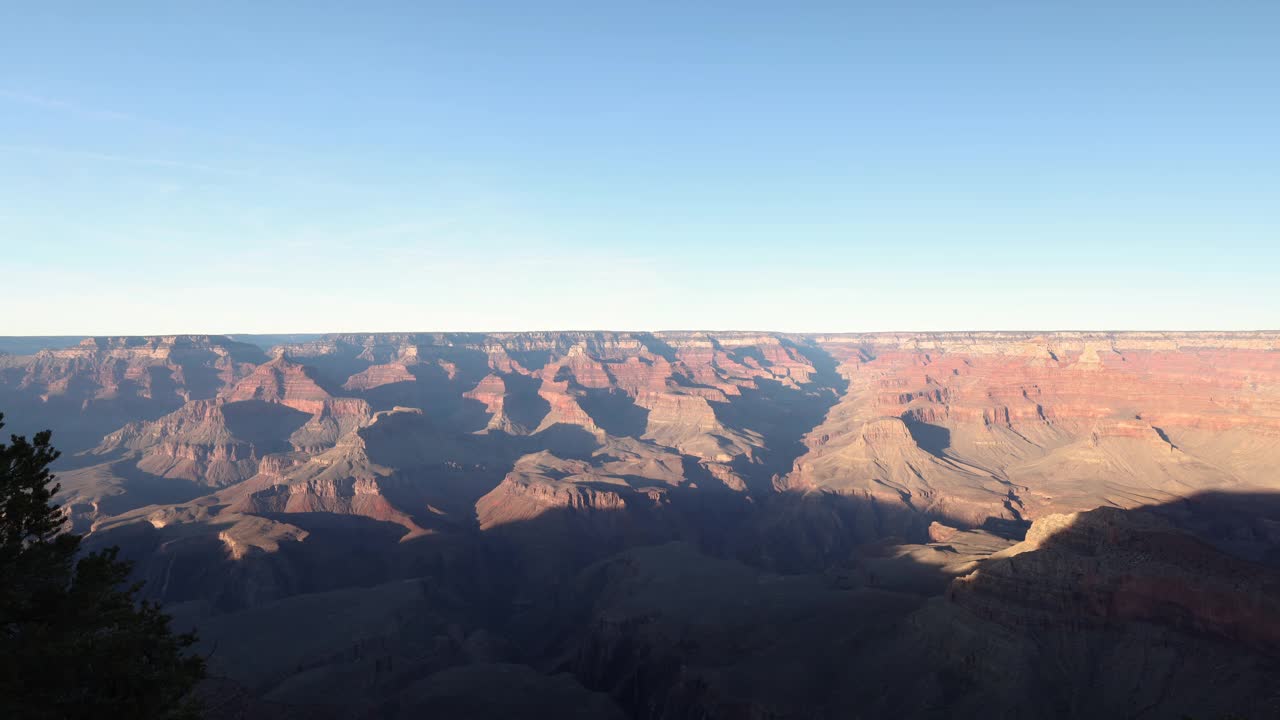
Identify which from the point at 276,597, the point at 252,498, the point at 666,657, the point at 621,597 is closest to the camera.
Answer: the point at 666,657

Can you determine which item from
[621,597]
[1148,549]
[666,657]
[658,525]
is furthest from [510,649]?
[1148,549]

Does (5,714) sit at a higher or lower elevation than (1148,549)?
higher

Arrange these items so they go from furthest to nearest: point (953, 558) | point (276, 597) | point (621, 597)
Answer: point (276, 597), point (621, 597), point (953, 558)

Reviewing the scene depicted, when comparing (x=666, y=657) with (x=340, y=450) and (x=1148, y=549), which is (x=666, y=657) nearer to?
(x=1148, y=549)

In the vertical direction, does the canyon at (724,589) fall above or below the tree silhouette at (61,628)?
below

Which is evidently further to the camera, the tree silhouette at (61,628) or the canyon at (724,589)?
the canyon at (724,589)

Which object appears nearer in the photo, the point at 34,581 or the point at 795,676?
the point at 34,581

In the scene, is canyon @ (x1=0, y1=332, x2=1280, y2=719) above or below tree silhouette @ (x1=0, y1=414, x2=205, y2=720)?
below

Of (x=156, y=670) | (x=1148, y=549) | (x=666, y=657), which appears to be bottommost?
(x=666, y=657)
